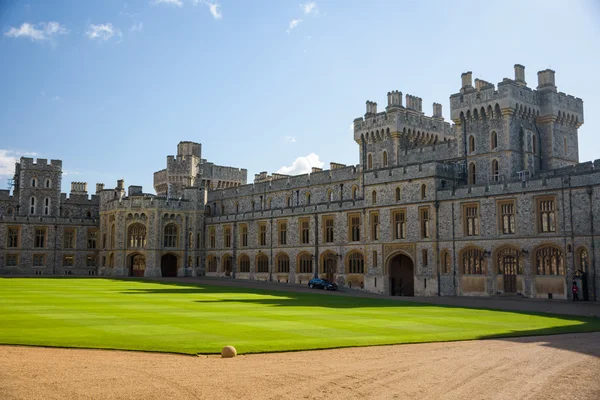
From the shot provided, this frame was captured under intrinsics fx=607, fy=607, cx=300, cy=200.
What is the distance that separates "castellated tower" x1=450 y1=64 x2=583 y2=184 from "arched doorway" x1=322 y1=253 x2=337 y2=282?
14.0 m

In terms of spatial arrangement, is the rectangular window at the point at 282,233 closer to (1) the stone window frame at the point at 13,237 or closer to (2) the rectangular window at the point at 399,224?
(2) the rectangular window at the point at 399,224

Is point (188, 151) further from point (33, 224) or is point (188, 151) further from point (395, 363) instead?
point (395, 363)

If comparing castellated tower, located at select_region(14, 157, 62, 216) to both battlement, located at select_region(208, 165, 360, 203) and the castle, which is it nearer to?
the castle

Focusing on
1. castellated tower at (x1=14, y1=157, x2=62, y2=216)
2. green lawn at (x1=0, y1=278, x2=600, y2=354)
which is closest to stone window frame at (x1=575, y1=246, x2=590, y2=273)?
green lawn at (x1=0, y1=278, x2=600, y2=354)

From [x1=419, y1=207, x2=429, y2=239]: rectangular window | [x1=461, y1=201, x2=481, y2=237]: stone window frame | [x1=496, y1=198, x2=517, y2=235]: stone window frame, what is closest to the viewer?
[x1=496, y1=198, x2=517, y2=235]: stone window frame

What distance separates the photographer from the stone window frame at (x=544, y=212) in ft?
118

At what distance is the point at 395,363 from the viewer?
1335 cm

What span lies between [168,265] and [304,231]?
63.5ft

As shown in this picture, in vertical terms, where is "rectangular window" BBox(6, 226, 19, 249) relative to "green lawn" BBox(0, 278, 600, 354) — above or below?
above

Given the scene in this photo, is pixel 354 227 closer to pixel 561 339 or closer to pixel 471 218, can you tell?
Answer: pixel 471 218

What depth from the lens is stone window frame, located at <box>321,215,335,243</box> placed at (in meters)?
52.4

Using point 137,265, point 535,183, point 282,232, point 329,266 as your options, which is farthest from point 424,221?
point 137,265

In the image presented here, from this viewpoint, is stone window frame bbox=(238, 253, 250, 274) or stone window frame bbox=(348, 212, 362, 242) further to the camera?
stone window frame bbox=(238, 253, 250, 274)

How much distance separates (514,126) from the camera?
41969 mm
